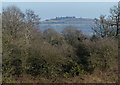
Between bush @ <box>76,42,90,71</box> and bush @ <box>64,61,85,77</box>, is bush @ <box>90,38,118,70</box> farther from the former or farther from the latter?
bush @ <box>64,61,85,77</box>

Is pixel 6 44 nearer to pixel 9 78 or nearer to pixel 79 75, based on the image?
pixel 9 78

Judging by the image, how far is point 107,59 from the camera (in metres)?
10.7

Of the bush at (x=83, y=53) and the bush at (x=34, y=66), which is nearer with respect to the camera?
the bush at (x=34, y=66)

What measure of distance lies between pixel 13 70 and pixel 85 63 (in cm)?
382

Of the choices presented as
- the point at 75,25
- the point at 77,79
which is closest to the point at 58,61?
the point at 77,79

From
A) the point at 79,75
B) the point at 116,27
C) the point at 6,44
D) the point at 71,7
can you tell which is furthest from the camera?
the point at 71,7

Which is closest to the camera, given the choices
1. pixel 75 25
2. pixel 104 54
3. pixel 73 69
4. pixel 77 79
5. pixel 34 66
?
pixel 77 79

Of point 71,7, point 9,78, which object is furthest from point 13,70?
point 71,7

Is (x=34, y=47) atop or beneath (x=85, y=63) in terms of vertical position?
atop

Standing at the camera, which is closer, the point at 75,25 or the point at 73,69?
the point at 73,69

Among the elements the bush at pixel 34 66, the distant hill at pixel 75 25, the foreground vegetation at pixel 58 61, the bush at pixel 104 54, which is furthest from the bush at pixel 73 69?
the distant hill at pixel 75 25

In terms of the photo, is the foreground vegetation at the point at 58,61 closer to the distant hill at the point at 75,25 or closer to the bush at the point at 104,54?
the bush at the point at 104,54

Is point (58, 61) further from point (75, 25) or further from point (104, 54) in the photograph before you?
point (75, 25)

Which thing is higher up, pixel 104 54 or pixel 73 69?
pixel 104 54
